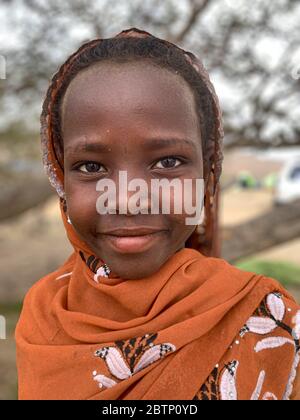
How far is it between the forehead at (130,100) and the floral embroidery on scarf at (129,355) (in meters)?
0.33

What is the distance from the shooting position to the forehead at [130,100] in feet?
2.56

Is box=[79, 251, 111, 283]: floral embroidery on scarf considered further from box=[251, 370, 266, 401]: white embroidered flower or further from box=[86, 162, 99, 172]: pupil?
box=[251, 370, 266, 401]: white embroidered flower

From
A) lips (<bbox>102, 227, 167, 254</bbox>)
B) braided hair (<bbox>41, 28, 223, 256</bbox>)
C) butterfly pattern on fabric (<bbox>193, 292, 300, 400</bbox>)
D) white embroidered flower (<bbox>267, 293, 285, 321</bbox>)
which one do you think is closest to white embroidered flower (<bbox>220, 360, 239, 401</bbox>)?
butterfly pattern on fabric (<bbox>193, 292, 300, 400</bbox>)

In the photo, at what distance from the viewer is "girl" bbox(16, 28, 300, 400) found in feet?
2.59

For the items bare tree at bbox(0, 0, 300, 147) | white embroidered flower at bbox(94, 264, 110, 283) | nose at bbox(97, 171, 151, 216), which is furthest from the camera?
A: bare tree at bbox(0, 0, 300, 147)

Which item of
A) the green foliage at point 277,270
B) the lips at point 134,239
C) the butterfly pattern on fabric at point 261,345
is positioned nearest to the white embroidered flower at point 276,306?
the butterfly pattern on fabric at point 261,345

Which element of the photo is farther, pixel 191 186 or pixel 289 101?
pixel 289 101

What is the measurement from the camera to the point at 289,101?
3.41m

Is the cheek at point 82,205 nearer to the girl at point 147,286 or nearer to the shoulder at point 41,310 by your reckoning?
the girl at point 147,286

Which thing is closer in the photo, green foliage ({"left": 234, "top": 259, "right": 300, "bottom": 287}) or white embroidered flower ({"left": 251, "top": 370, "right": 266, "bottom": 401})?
white embroidered flower ({"left": 251, "top": 370, "right": 266, "bottom": 401})

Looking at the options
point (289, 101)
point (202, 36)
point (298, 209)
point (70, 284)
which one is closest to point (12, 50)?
point (202, 36)

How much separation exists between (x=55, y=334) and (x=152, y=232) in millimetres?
250

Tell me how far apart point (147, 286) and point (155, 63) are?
13.8 inches

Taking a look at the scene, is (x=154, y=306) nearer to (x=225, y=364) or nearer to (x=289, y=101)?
(x=225, y=364)
